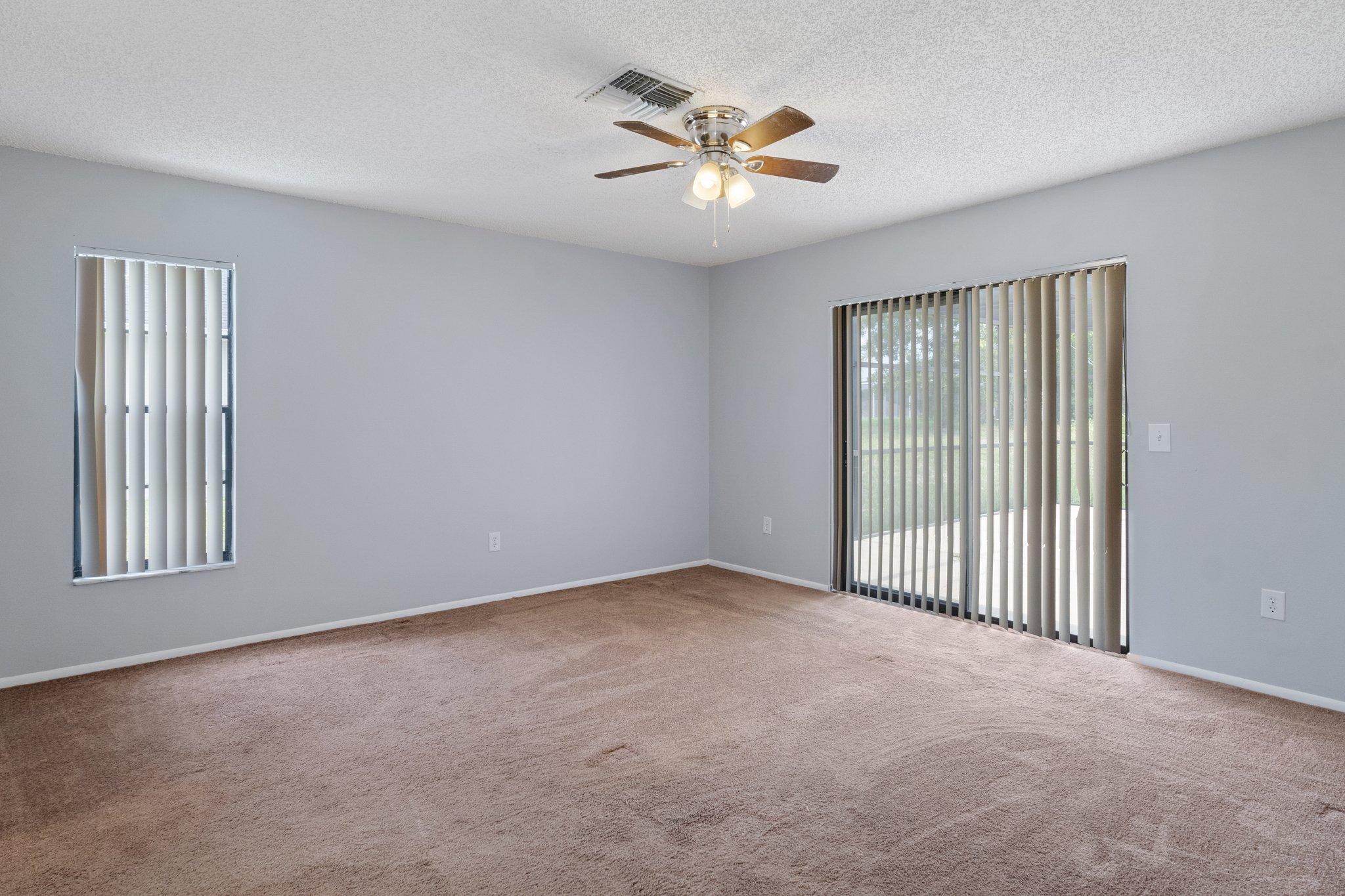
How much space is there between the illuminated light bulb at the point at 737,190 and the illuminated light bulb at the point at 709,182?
0.04 meters

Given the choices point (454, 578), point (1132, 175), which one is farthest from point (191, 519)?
point (1132, 175)

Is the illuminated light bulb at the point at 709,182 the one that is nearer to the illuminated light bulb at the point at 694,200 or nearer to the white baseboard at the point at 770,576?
the illuminated light bulb at the point at 694,200

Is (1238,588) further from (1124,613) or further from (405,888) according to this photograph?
(405,888)

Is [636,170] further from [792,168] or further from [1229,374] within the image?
[1229,374]

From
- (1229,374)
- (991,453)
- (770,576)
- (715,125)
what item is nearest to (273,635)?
(770,576)

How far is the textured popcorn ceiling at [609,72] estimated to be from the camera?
217 centimetres

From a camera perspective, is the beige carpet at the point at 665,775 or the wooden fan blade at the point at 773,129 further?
the wooden fan blade at the point at 773,129

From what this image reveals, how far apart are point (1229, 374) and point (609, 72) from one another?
2.92 meters

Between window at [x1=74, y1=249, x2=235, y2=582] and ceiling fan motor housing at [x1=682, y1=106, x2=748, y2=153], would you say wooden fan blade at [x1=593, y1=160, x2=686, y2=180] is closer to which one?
ceiling fan motor housing at [x1=682, y1=106, x2=748, y2=153]

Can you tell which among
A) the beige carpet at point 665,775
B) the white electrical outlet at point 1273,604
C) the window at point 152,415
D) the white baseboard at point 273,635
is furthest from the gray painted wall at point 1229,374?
the window at point 152,415

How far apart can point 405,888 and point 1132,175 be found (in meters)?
4.10

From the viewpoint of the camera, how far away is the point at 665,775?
240 centimetres

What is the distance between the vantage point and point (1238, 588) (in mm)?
3152

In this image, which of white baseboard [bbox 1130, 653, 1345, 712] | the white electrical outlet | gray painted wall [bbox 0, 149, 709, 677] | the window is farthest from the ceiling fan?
white baseboard [bbox 1130, 653, 1345, 712]
